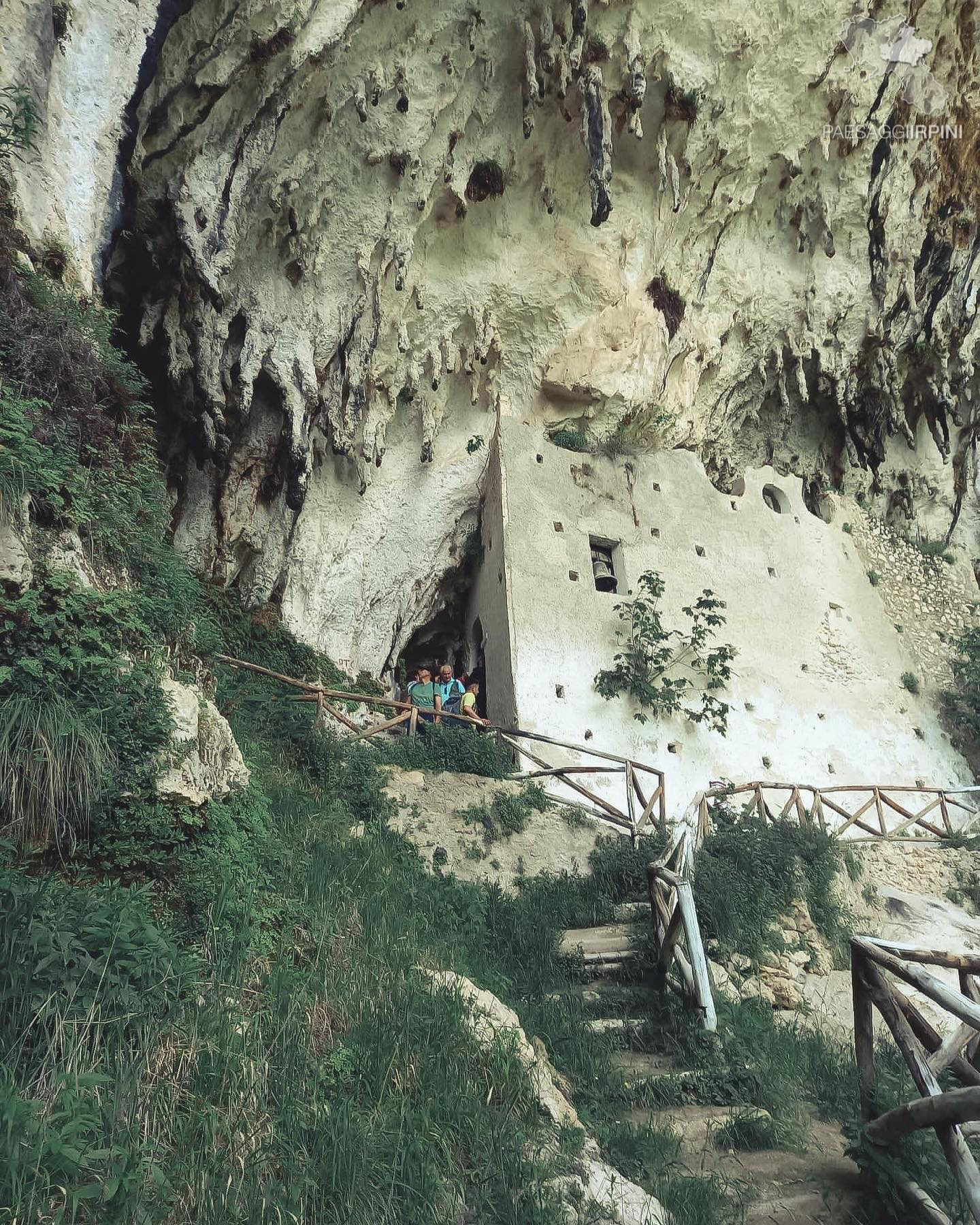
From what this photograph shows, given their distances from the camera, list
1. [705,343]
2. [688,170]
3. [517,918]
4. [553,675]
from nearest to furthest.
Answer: [517,918], [553,675], [688,170], [705,343]

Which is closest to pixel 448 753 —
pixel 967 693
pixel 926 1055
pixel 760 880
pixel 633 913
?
pixel 633 913

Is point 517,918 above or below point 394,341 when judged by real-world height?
below

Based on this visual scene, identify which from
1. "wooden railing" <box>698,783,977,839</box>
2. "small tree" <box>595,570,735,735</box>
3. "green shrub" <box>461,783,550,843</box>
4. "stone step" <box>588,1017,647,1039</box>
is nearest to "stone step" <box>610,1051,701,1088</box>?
"stone step" <box>588,1017,647,1039</box>

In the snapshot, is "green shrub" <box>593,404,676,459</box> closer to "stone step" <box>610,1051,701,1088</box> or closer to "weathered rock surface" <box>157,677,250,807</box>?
"weathered rock surface" <box>157,677,250,807</box>

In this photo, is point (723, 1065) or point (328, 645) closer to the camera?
point (723, 1065)

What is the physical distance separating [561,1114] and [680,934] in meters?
2.09

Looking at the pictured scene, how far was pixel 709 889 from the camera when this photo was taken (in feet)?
23.3

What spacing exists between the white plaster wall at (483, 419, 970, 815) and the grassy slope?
17.4 ft

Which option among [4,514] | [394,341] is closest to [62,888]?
[4,514]

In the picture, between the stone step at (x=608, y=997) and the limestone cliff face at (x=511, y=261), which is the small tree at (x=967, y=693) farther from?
the stone step at (x=608, y=997)

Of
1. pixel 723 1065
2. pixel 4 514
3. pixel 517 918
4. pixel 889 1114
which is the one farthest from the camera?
pixel 517 918

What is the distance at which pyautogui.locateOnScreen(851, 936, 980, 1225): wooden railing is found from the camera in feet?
9.20

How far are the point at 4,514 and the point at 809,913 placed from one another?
7996 millimetres

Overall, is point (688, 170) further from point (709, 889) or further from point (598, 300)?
point (709, 889)
